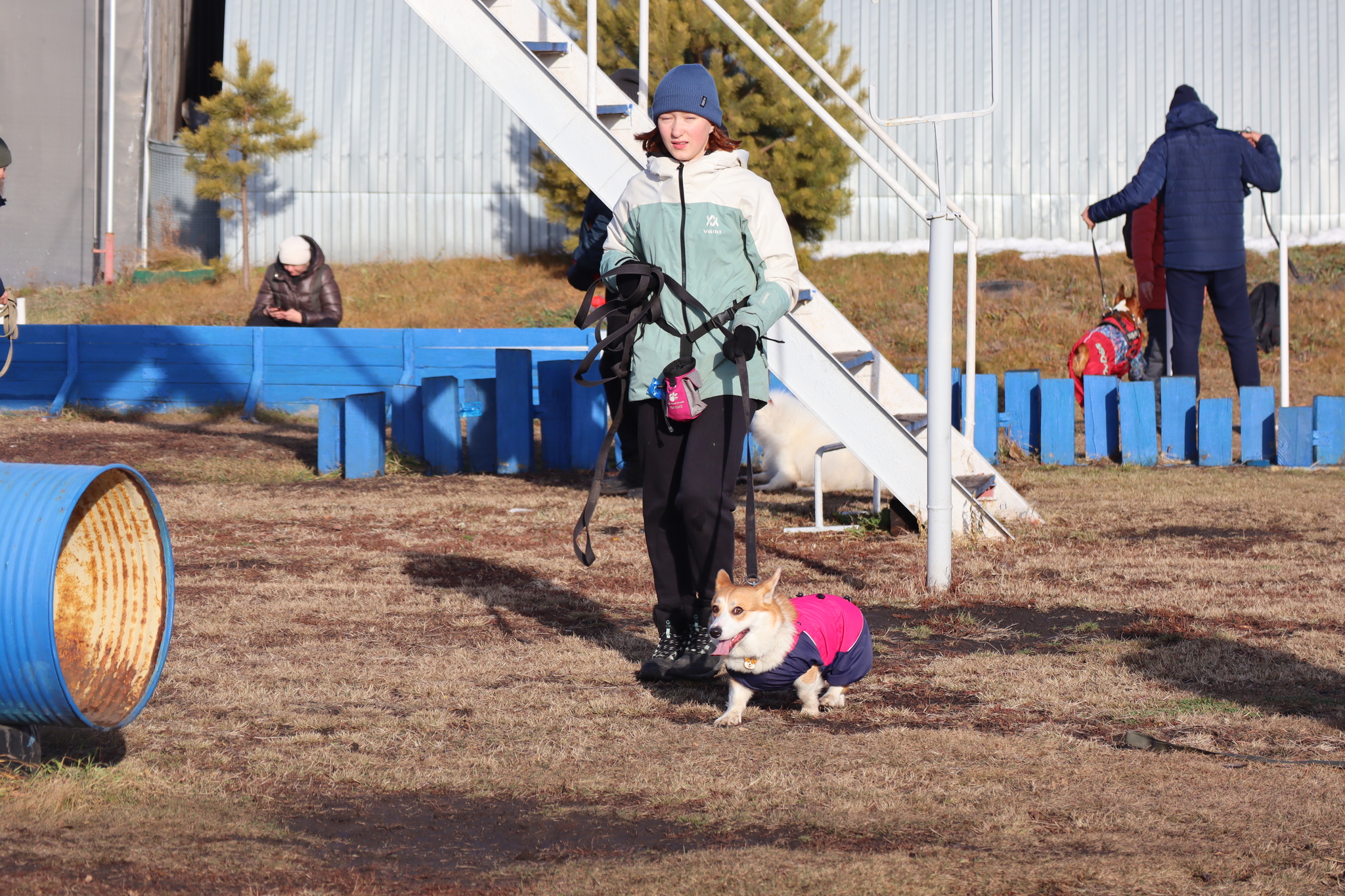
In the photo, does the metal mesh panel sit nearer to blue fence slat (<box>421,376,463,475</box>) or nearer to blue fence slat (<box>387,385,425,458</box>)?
blue fence slat (<box>387,385,425,458</box>)

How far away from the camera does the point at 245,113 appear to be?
72.3 ft

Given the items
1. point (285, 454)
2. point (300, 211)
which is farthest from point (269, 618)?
point (300, 211)

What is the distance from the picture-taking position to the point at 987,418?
9672 mm

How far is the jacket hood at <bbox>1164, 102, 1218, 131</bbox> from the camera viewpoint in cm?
964

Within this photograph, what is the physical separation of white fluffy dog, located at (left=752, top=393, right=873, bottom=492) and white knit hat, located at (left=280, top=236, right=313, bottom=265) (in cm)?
576

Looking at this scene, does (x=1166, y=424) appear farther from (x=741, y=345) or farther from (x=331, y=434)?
(x=741, y=345)

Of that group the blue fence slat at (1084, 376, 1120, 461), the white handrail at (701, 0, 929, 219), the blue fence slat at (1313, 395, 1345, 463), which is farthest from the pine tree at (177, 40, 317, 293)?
the white handrail at (701, 0, 929, 219)

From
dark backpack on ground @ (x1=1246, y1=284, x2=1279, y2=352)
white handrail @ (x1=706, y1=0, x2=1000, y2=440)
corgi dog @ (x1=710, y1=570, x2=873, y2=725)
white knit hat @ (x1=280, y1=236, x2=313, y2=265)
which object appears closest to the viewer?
corgi dog @ (x1=710, y1=570, x2=873, y2=725)

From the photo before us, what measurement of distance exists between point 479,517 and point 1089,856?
5.36 m

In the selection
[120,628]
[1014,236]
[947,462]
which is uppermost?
[1014,236]

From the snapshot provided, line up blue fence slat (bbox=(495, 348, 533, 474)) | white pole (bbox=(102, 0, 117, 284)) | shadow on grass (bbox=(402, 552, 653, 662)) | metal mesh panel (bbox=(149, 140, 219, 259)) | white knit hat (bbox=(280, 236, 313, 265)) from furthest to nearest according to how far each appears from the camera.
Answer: metal mesh panel (bbox=(149, 140, 219, 259))
white pole (bbox=(102, 0, 117, 284))
white knit hat (bbox=(280, 236, 313, 265))
blue fence slat (bbox=(495, 348, 533, 474))
shadow on grass (bbox=(402, 552, 653, 662))

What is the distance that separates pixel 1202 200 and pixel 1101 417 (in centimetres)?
174

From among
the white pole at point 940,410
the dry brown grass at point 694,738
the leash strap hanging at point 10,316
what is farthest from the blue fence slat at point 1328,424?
the leash strap hanging at point 10,316

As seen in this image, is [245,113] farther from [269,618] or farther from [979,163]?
[269,618]
